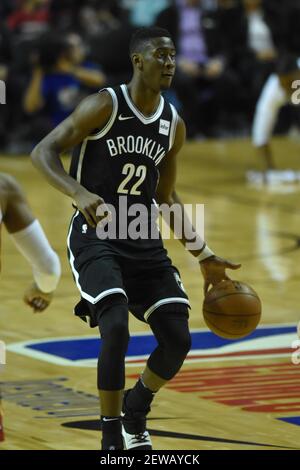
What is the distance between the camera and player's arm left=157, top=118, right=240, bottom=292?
240 inches

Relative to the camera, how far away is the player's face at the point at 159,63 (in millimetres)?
5758

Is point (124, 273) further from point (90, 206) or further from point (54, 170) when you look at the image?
point (54, 170)

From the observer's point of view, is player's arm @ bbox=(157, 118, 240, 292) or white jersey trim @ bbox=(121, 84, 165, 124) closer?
white jersey trim @ bbox=(121, 84, 165, 124)

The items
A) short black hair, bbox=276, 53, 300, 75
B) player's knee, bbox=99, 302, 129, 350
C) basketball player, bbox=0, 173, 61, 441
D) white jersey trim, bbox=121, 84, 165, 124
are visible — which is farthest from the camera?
short black hair, bbox=276, 53, 300, 75

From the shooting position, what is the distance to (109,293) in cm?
548

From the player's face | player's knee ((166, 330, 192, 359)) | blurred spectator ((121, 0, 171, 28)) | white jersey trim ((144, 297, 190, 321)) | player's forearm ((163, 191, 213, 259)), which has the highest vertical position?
blurred spectator ((121, 0, 171, 28))

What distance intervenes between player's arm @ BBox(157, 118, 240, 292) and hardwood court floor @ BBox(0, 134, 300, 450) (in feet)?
2.47

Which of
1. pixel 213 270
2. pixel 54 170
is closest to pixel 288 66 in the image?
pixel 213 270

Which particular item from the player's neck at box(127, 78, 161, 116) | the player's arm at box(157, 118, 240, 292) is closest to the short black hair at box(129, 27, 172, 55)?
the player's neck at box(127, 78, 161, 116)

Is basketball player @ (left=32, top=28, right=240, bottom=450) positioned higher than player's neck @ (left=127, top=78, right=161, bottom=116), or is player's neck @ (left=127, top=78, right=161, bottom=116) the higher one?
player's neck @ (left=127, top=78, right=161, bottom=116)

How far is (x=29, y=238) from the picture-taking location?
228 inches

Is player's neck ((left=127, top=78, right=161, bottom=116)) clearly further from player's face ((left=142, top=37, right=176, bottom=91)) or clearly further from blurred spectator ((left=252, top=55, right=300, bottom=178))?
blurred spectator ((left=252, top=55, right=300, bottom=178))

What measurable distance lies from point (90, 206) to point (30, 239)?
0.48 m

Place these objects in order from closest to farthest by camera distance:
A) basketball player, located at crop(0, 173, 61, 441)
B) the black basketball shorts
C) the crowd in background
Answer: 1. basketball player, located at crop(0, 173, 61, 441)
2. the black basketball shorts
3. the crowd in background
